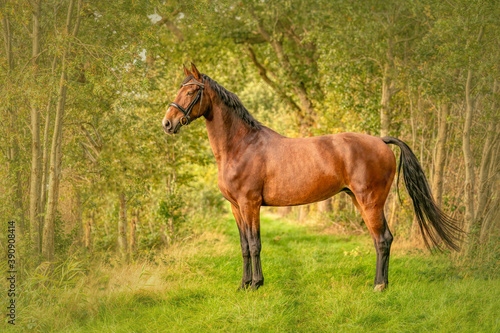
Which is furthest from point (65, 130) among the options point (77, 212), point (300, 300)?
point (300, 300)

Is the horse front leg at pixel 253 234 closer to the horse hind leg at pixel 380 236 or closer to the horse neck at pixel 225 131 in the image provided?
the horse neck at pixel 225 131

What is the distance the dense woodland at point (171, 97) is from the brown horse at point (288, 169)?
1.08 meters

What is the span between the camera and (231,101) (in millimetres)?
5441

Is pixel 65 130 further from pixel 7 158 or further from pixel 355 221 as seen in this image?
pixel 355 221

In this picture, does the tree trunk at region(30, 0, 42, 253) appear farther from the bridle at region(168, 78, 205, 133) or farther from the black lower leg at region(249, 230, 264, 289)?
the black lower leg at region(249, 230, 264, 289)

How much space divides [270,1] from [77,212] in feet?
25.2

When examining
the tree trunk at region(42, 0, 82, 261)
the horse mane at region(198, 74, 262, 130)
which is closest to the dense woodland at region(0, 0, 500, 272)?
the tree trunk at region(42, 0, 82, 261)

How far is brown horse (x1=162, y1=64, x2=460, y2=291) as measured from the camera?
208 inches

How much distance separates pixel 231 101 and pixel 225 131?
1.40 feet

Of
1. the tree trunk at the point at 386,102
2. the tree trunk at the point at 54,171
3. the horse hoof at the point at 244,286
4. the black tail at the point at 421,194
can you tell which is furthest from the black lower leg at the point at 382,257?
the tree trunk at the point at 54,171

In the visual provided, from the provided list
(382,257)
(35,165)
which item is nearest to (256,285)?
(382,257)

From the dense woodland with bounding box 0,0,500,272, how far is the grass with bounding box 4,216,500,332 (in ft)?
3.37

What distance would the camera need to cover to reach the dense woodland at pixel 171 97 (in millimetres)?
5621

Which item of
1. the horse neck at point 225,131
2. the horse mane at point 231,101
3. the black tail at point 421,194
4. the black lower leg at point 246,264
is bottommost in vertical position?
the black lower leg at point 246,264
